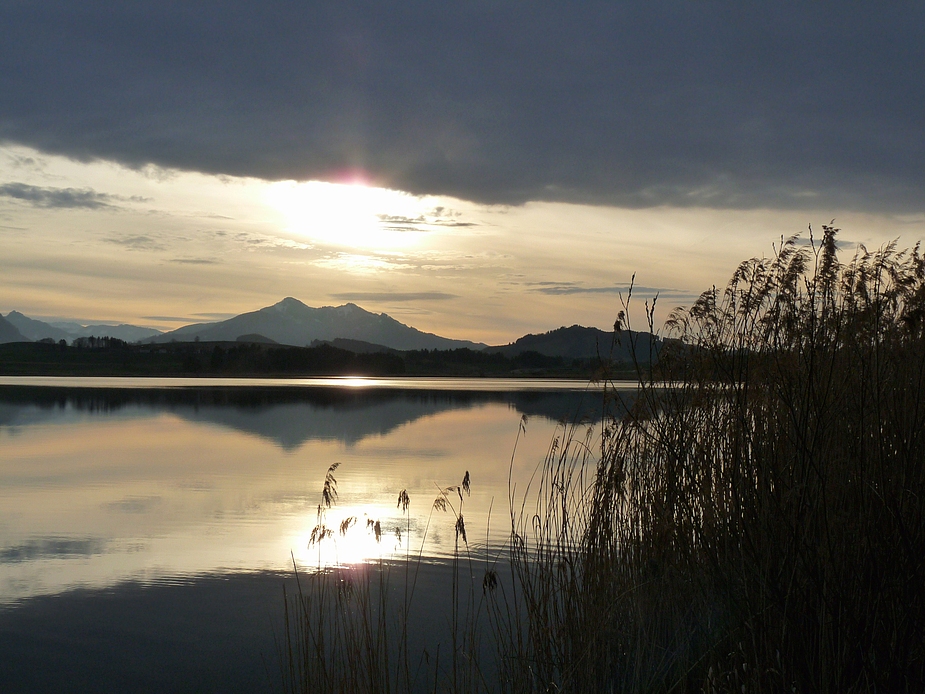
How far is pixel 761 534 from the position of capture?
305 cm

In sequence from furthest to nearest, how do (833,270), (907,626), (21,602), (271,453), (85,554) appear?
(271,453), (85,554), (21,602), (833,270), (907,626)

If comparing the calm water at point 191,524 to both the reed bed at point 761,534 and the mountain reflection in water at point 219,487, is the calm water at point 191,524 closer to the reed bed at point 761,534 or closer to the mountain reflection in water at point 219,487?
the mountain reflection in water at point 219,487

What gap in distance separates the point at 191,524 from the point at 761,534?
764cm

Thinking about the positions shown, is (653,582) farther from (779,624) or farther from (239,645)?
(239,645)

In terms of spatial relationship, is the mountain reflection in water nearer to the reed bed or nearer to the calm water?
the calm water

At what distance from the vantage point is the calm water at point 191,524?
5.37 m

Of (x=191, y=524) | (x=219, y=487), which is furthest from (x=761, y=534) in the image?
(x=219, y=487)

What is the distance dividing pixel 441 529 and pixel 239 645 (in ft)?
12.1

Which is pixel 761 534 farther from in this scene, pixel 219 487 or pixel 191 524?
pixel 219 487

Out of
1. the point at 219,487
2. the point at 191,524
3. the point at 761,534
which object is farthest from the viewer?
the point at 219,487

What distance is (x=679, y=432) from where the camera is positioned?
366 centimetres

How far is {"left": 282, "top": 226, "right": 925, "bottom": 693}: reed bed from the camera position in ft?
9.28

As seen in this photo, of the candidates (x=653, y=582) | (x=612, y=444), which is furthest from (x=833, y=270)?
(x=653, y=582)

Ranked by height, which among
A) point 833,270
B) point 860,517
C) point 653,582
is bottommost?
point 653,582
